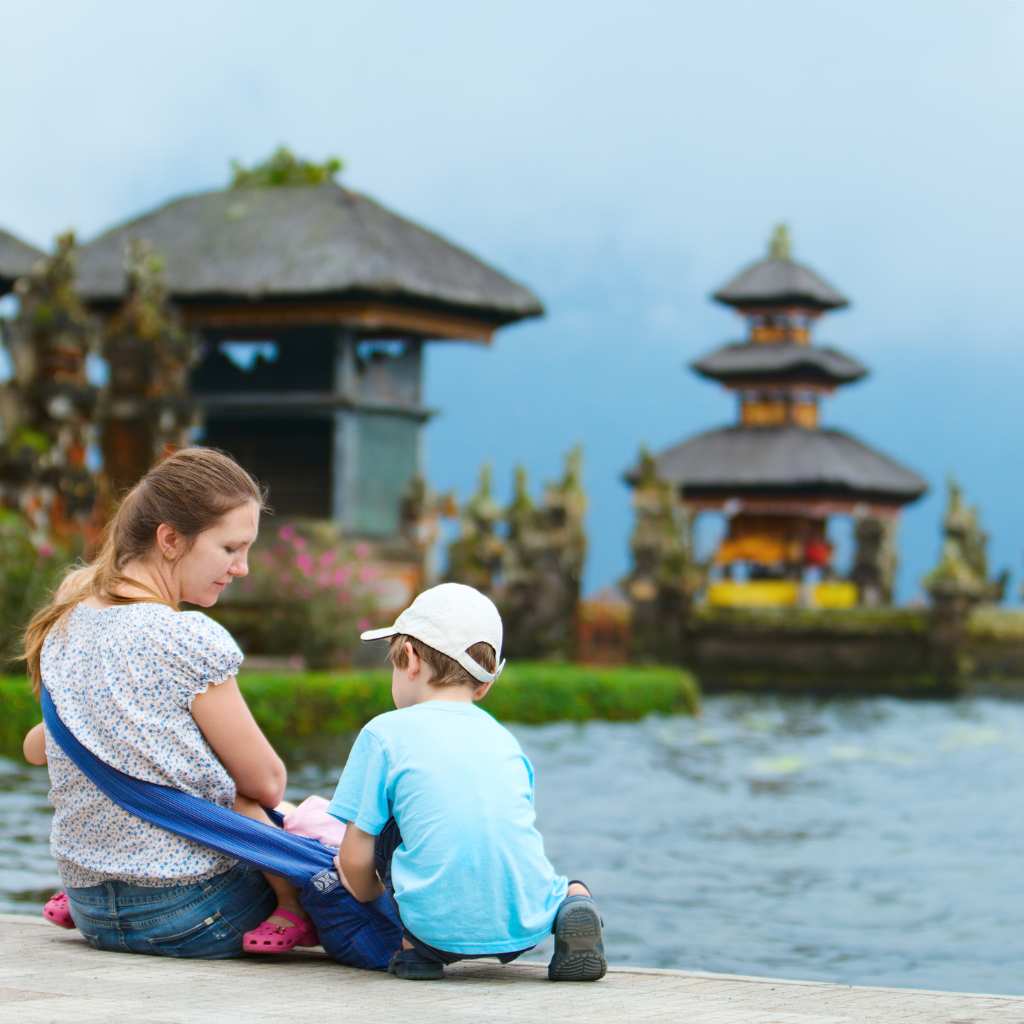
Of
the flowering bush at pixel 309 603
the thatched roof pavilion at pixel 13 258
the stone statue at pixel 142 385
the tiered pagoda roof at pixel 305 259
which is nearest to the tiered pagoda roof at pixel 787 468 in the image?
the tiered pagoda roof at pixel 305 259

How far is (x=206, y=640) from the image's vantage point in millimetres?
5297

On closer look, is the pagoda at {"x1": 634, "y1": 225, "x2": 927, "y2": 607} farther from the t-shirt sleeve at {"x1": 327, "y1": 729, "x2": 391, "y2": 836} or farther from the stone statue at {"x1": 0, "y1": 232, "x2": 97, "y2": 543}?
the t-shirt sleeve at {"x1": 327, "y1": 729, "x2": 391, "y2": 836}

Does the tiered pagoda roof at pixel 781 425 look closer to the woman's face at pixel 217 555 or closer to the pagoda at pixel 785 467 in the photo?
the pagoda at pixel 785 467

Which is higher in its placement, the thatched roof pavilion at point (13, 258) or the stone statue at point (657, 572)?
the thatched roof pavilion at point (13, 258)

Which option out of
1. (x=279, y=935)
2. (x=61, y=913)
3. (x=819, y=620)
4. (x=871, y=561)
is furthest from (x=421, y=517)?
(x=279, y=935)

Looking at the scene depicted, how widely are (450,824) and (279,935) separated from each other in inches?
24.9

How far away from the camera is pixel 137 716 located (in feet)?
17.4

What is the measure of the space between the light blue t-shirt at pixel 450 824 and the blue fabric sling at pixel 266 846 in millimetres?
171

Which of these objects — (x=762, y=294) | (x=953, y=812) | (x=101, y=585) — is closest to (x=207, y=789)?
(x=101, y=585)

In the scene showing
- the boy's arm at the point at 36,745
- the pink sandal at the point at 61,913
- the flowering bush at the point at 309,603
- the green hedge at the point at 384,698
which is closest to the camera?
the boy's arm at the point at 36,745

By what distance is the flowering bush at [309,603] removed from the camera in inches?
945

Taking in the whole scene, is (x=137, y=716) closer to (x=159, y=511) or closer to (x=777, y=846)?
(x=159, y=511)

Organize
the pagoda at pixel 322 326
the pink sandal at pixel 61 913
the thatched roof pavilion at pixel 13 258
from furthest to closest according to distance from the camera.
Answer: the thatched roof pavilion at pixel 13 258 → the pagoda at pixel 322 326 → the pink sandal at pixel 61 913

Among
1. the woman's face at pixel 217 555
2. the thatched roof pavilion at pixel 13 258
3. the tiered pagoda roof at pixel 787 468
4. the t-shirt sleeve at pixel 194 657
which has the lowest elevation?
the t-shirt sleeve at pixel 194 657
